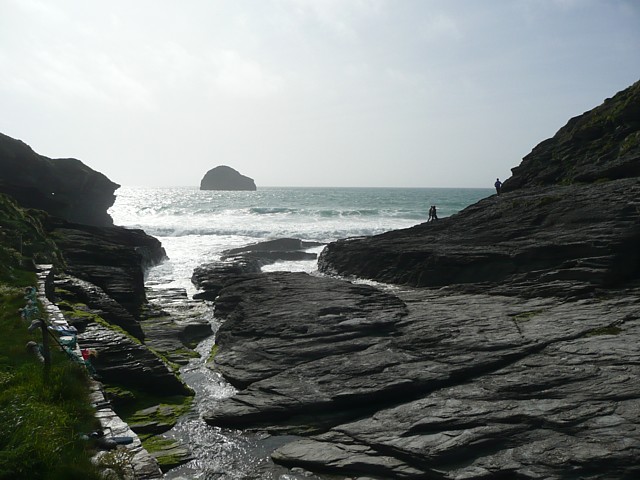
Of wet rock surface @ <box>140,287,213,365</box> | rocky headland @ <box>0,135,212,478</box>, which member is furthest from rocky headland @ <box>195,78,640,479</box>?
rocky headland @ <box>0,135,212,478</box>

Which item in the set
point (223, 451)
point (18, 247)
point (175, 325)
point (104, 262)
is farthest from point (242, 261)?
point (223, 451)

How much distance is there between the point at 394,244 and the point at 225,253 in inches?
960

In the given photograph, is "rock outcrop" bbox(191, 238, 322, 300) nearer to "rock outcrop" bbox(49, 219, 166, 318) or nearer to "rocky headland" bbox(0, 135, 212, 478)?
"rocky headland" bbox(0, 135, 212, 478)

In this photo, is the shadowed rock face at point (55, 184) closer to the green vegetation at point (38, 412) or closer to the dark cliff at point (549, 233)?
the dark cliff at point (549, 233)

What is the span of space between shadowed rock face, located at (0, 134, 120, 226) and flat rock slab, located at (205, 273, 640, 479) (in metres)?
34.8

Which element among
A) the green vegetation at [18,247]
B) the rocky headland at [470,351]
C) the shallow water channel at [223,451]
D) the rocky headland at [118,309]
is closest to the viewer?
the rocky headland at [470,351]

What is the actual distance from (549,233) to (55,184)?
55.2 m

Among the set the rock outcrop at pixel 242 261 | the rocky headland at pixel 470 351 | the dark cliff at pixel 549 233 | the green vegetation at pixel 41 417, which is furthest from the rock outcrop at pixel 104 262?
the dark cliff at pixel 549 233

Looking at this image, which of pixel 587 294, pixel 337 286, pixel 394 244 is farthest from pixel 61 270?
pixel 587 294

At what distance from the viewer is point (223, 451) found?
1174cm

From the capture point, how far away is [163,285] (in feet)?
116

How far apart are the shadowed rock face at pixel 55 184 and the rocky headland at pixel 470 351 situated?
94.5ft

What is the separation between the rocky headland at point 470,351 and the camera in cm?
999

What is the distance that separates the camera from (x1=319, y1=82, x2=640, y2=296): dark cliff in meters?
19.4
